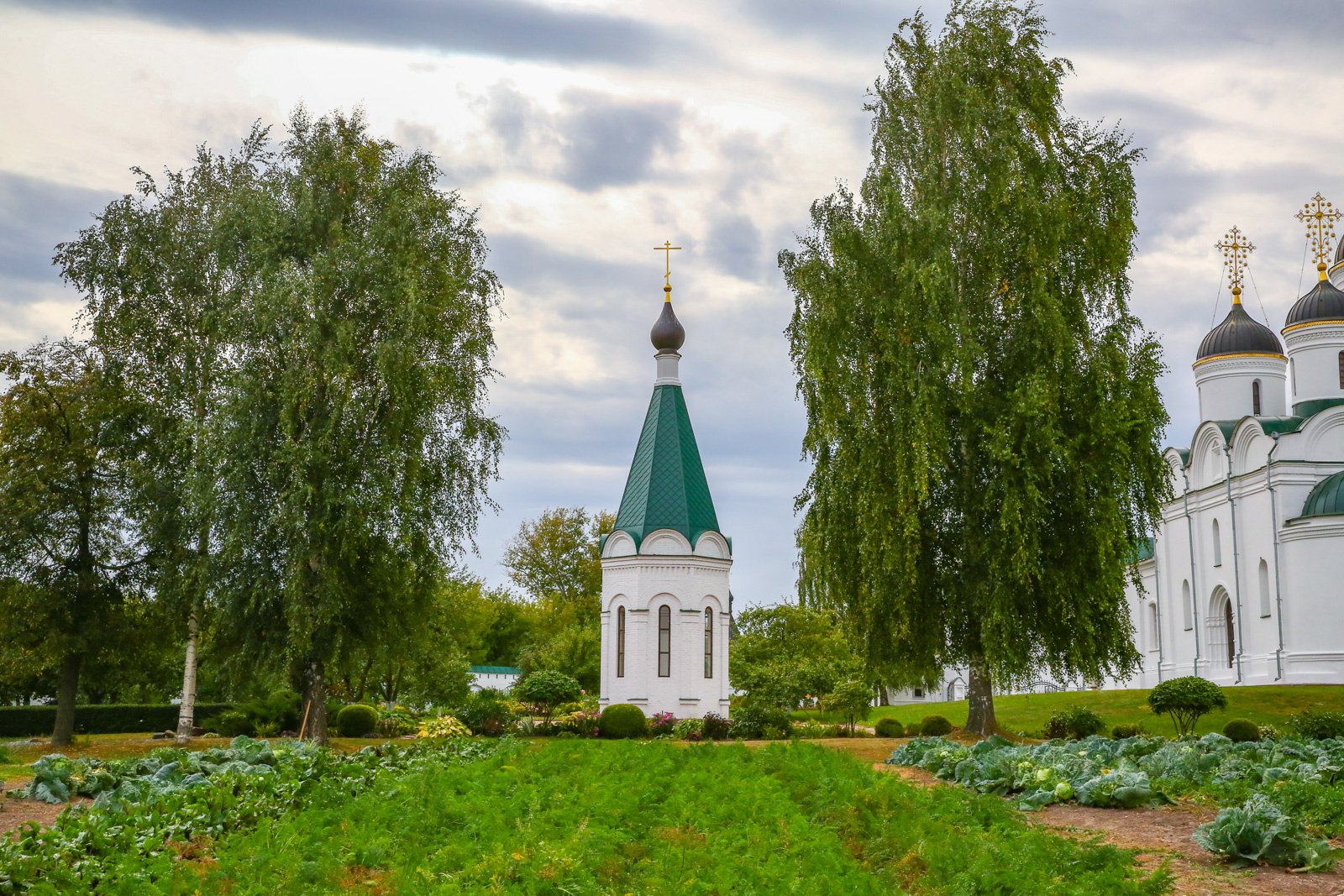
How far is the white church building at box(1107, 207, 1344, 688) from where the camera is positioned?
3266 centimetres

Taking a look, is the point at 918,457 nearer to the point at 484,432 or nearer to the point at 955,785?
the point at 955,785

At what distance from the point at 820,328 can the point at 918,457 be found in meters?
2.90

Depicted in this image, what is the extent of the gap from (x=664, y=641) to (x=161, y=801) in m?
22.2

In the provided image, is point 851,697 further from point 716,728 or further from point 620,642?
point 620,642

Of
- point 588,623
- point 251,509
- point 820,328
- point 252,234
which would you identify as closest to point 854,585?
point 820,328

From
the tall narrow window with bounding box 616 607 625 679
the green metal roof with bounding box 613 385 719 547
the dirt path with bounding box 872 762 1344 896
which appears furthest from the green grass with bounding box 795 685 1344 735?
the dirt path with bounding box 872 762 1344 896

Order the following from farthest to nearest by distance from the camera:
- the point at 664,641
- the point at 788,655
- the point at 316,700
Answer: the point at 788,655
the point at 664,641
the point at 316,700

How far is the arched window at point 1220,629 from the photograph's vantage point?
121 ft

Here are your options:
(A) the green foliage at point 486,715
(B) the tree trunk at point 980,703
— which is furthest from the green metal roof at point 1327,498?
(A) the green foliage at point 486,715

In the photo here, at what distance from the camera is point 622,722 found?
27.1 m

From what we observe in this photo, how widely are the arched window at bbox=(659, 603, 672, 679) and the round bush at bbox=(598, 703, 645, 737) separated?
291 cm

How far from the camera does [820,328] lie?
62.2ft

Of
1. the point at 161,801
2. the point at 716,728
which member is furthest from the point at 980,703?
the point at 161,801

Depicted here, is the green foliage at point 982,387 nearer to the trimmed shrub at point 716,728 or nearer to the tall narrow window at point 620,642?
the trimmed shrub at point 716,728
